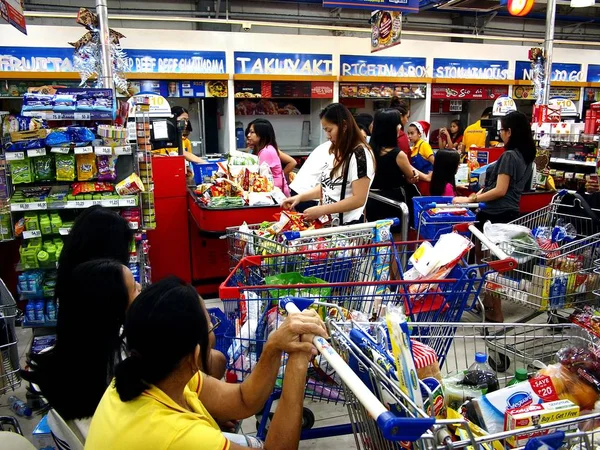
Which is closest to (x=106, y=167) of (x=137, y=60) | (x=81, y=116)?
(x=81, y=116)

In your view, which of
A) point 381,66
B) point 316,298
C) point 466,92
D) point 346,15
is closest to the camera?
point 316,298

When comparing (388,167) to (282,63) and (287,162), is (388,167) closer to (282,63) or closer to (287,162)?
(287,162)

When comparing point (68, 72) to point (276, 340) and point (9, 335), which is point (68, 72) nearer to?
point (9, 335)

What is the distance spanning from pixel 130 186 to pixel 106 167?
0.79 ft

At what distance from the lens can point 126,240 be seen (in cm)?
269

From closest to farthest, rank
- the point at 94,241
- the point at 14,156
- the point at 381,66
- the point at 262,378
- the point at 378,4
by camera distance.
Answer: the point at 262,378 < the point at 94,241 < the point at 14,156 < the point at 378,4 < the point at 381,66

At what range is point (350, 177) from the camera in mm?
3490

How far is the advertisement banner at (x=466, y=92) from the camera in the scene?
37.0 feet

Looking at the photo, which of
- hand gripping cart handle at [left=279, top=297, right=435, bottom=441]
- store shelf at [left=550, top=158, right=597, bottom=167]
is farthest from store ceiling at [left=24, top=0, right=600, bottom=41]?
hand gripping cart handle at [left=279, top=297, right=435, bottom=441]

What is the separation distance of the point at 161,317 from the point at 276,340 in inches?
15.4

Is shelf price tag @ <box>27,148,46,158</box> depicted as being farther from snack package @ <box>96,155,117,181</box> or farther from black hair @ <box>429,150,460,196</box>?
black hair @ <box>429,150,460,196</box>

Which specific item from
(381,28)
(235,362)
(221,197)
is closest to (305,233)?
(235,362)

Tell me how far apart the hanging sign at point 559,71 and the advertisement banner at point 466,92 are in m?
0.56

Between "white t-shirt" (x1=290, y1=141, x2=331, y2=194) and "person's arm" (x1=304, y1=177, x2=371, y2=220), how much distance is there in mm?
479
